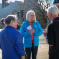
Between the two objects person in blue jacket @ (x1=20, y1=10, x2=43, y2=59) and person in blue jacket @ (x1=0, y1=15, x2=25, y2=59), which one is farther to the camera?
person in blue jacket @ (x1=20, y1=10, x2=43, y2=59)

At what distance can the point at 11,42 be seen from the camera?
5.26ft

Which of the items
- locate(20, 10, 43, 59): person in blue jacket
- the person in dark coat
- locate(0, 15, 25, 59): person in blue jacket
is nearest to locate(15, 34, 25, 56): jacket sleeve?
locate(0, 15, 25, 59): person in blue jacket

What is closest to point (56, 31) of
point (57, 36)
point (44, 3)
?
point (57, 36)

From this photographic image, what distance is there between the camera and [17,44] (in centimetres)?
161

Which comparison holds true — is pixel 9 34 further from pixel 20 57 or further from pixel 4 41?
pixel 20 57

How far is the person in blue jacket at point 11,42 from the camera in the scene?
62.6 inches

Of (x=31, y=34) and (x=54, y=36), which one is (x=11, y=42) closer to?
(x=54, y=36)

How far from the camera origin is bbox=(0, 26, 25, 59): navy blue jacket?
1.59 metres

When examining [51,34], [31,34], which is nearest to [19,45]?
[51,34]

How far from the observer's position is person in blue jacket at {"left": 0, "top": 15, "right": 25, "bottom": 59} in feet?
5.22

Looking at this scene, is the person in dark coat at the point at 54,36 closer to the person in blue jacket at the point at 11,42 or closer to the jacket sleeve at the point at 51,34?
the jacket sleeve at the point at 51,34

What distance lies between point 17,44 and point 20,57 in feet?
0.92

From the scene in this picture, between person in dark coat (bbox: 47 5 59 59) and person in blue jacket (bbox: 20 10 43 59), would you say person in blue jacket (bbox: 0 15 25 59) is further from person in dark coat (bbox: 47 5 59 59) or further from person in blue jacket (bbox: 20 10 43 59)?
person in blue jacket (bbox: 20 10 43 59)

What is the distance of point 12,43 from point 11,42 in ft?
0.09
